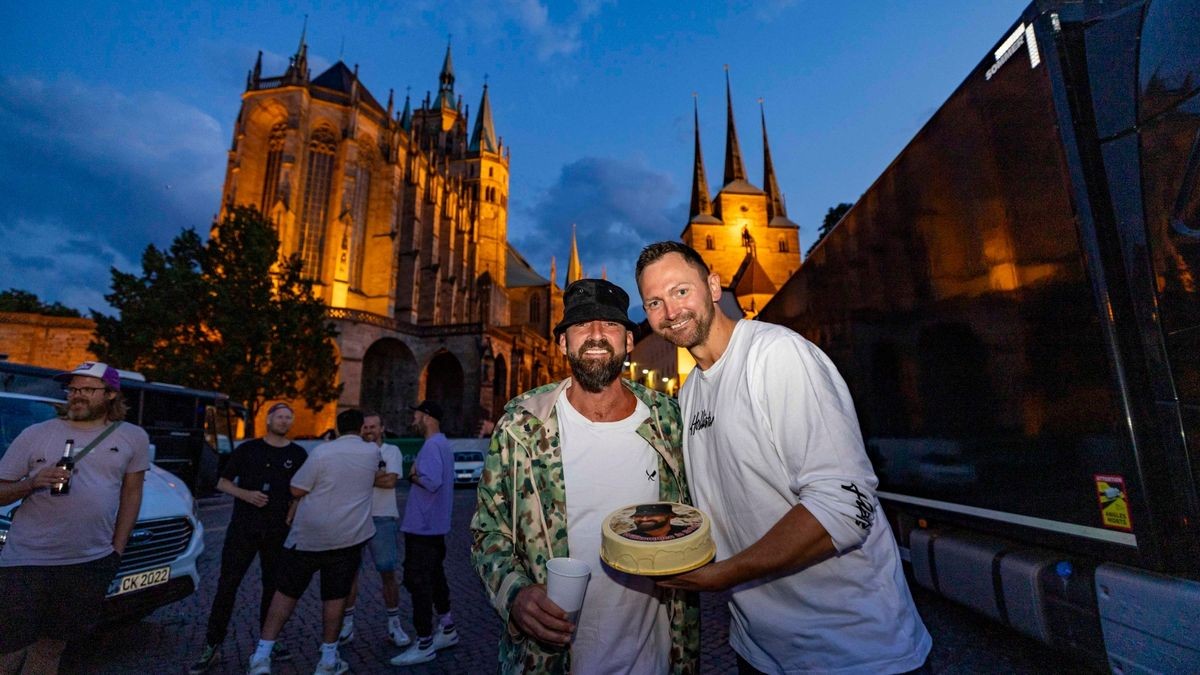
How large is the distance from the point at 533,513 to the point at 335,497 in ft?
8.91

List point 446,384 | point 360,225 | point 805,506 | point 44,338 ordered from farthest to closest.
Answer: point 446,384 < point 360,225 < point 44,338 < point 805,506

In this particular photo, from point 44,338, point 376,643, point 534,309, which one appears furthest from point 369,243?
point 376,643

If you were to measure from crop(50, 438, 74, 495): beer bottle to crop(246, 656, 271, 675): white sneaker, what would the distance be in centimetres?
161

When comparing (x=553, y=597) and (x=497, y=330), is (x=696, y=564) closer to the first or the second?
(x=553, y=597)

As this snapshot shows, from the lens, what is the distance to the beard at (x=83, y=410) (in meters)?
2.93

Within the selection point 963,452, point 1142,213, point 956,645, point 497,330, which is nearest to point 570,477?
point 1142,213

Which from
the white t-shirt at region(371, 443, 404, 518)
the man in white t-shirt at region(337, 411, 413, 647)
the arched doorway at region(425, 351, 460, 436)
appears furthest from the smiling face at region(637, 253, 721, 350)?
the arched doorway at region(425, 351, 460, 436)

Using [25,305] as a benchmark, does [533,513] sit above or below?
below

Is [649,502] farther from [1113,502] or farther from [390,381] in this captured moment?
[390,381]

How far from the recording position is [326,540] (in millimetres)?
3631

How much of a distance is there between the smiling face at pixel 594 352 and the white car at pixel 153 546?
3.91m

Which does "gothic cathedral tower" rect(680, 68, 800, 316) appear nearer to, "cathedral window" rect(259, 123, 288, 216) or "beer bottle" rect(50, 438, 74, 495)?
"cathedral window" rect(259, 123, 288, 216)

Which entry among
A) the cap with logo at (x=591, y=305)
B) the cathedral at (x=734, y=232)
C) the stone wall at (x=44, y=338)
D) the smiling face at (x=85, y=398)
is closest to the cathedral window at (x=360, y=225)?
the stone wall at (x=44, y=338)

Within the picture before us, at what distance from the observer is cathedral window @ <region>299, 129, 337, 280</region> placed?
95.5ft
